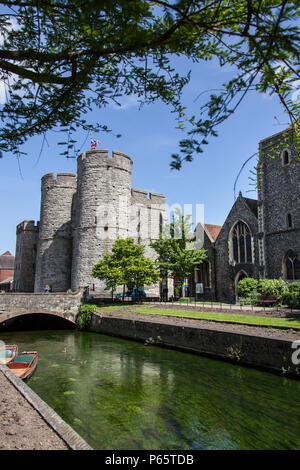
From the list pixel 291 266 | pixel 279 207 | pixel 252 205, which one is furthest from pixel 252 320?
pixel 252 205

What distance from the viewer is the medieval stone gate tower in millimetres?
28797

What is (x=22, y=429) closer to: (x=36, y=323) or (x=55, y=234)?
(x=36, y=323)

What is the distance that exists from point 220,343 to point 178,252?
51.1ft

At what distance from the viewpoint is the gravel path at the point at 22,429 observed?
4.00 metres

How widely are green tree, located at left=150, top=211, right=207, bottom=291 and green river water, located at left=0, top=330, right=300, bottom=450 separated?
14.0m

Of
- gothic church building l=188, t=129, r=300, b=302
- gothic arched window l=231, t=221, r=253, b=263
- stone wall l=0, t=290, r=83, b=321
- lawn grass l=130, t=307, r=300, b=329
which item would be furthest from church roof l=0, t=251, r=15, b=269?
lawn grass l=130, t=307, r=300, b=329

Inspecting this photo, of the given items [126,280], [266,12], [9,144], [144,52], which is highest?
[144,52]

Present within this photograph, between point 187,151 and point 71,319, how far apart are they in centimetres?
2258

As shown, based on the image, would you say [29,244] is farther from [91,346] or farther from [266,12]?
[266,12]

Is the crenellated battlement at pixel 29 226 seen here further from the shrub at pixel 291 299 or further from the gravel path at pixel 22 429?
the gravel path at pixel 22 429

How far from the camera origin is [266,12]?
296cm

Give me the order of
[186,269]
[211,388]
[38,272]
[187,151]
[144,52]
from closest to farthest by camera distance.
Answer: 1. [187,151]
2. [144,52]
3. [211,388]
4. [186,269]
5. [38,272]

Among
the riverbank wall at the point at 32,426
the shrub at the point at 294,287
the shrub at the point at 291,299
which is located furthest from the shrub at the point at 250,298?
the riverbank wall at the point at 32,426
